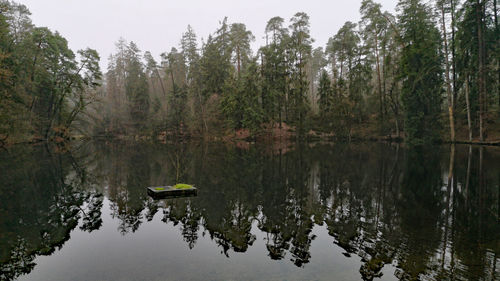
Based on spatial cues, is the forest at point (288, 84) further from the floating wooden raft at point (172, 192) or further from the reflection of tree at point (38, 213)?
the floating wooden raft at point (172, 192)

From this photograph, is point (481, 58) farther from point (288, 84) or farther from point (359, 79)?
point (288, 84)

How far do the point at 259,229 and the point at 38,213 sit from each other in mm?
7865

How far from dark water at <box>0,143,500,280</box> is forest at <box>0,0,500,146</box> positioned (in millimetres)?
21710

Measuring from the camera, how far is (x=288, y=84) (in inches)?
2042

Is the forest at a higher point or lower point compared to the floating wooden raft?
higher

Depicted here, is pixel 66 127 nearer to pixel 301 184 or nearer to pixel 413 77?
pixel 301 184

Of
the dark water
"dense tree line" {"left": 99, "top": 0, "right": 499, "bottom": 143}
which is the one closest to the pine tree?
"dense tree line" {"left": 99, "top": 0, "right": 499, "bottom": 143}

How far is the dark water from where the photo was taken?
18.9ft

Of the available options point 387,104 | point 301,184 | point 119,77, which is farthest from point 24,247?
point 119,77

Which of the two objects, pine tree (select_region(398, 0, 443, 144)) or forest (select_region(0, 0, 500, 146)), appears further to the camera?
pine tree (select_region(398, 0, 443, 144))

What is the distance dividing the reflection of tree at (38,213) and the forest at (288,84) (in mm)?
14729

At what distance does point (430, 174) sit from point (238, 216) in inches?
492

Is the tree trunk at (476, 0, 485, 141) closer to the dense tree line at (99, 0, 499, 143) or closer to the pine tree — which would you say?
the dense tree line at (99, 0, 499, 143)

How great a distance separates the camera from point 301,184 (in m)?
13.9
